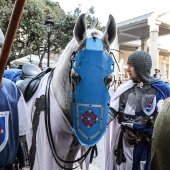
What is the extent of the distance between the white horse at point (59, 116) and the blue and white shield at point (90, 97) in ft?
0.56

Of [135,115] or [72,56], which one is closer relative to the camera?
[72,56]

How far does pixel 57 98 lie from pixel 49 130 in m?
0.31

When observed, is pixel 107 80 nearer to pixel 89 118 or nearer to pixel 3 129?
pixel 89 118

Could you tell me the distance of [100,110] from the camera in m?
2.45

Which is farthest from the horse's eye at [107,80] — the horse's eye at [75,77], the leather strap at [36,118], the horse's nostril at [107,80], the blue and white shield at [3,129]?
the blue and white shield at [3,129]

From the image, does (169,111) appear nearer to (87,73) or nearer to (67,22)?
(87,73)

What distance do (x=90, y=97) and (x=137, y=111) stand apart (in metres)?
1.08

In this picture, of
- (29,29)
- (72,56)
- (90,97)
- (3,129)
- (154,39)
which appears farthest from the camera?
(29,29)

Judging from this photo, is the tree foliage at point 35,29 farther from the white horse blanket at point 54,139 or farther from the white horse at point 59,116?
the white horse blanket at point 54,139

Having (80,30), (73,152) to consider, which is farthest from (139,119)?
(80,30)

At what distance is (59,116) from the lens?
265cm

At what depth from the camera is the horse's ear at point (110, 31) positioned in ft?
8.77

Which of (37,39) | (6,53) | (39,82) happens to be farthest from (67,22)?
(6,53)

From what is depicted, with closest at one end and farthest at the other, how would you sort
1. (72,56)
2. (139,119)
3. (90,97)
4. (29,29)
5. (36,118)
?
(90,97) → (72,56) → (36,118) → (139,119) → (29,29)
